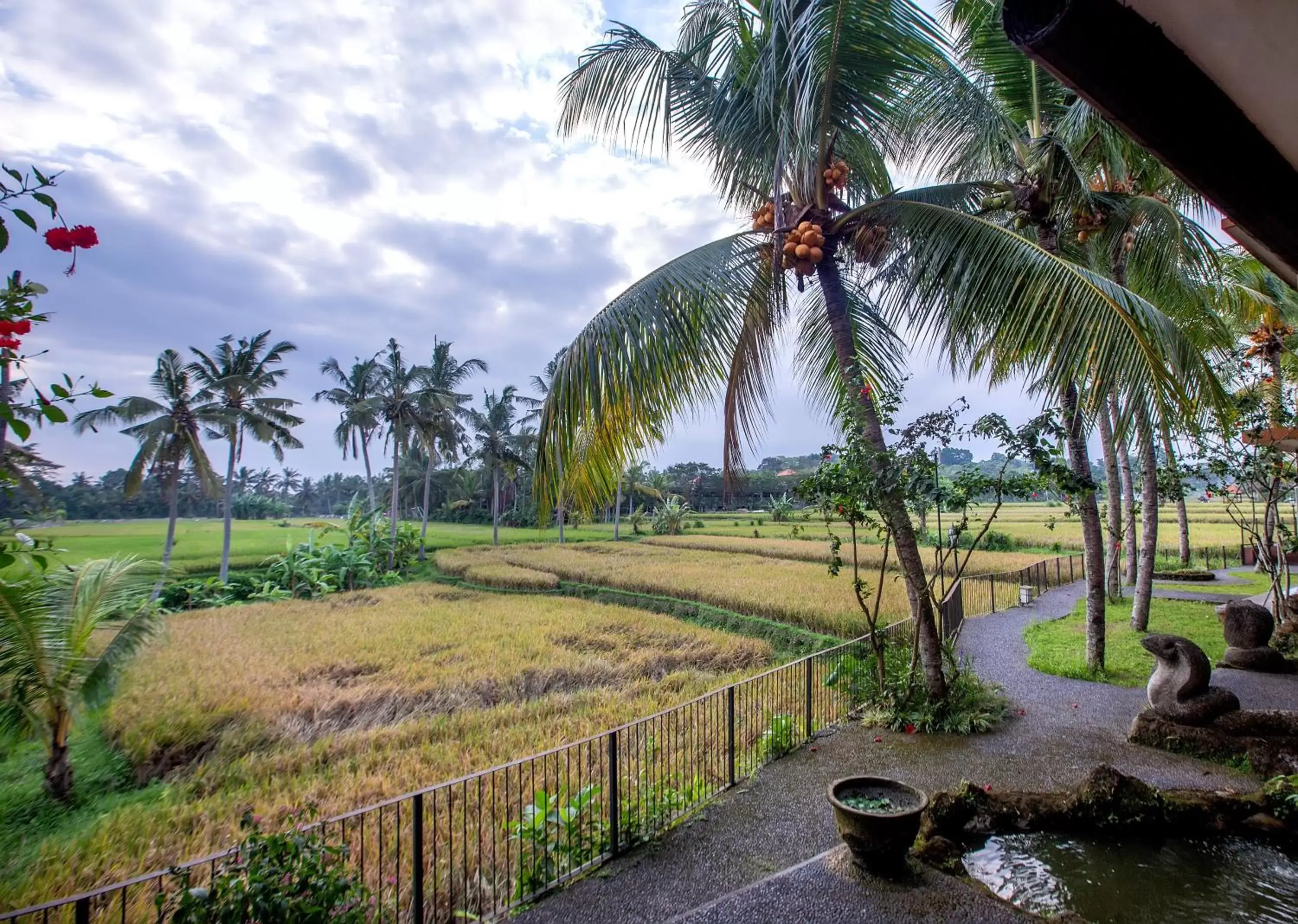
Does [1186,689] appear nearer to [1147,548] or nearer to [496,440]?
[1147,548]

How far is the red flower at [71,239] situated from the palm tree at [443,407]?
1073 inches

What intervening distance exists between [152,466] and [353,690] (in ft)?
53.0

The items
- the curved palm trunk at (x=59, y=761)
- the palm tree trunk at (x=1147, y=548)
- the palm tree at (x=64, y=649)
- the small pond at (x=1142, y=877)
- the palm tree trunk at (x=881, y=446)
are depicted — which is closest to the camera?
the small pond at (x=1142, y=877)

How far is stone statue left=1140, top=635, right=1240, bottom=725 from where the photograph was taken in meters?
5.45

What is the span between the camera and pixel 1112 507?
1134 centimetres

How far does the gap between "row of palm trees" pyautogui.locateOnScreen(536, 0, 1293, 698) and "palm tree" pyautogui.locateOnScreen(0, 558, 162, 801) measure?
590 centimetres

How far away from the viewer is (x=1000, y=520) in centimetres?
3331

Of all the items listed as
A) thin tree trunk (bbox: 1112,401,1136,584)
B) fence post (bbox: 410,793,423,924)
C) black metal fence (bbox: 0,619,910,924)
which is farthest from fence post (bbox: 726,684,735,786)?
thin tree trunk (bbox: 1112,401,1136,584)

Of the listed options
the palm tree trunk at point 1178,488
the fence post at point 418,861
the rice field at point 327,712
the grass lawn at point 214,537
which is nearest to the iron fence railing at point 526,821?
the fence post at point 418,861

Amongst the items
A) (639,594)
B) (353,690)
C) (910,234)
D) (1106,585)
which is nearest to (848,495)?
(910,234)

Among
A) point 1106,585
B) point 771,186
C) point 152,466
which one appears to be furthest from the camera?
point 152,466

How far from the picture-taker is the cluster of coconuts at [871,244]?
20.0 feet

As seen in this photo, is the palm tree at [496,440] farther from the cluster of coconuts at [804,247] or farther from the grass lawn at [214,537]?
the cluster of coconuts at [804,247]

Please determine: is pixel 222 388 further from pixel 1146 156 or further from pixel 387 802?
pixel 1146 156
